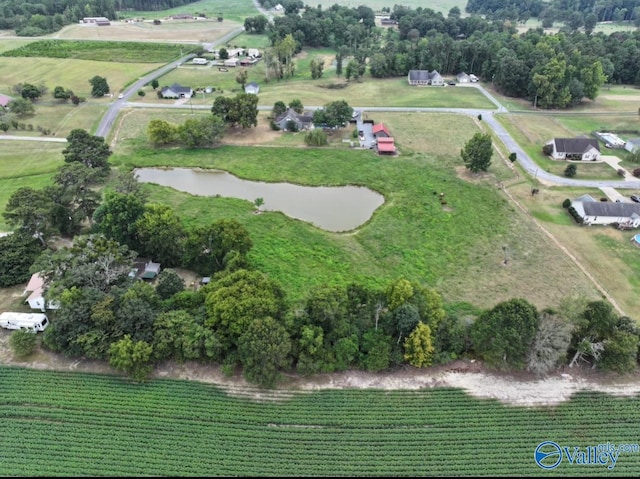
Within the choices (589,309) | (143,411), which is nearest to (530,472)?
(589,309)

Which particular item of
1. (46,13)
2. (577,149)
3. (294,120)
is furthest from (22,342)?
(46,13)

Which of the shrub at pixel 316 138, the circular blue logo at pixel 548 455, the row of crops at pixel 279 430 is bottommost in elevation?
the circular blue logo at pixel 548 455

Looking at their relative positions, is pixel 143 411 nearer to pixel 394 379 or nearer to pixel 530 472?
pixel 394 379

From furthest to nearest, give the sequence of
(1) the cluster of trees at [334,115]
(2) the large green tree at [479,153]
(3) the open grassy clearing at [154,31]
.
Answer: (3) the open grassy clearing at [154,31] → (1) the cluster of trees at [334,115] → (2) the large green tree at [479,153]

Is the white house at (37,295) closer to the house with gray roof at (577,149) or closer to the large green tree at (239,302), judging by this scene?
the large green tree at (239,302)

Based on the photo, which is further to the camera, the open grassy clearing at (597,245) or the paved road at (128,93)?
the paved road at (128,93)

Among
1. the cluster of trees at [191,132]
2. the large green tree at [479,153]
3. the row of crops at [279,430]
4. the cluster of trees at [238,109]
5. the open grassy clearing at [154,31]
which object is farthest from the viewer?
the open grassy clearing at [154,31]

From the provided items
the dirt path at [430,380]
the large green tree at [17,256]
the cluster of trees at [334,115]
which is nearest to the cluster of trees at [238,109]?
the cluster of trees at [334,115]
